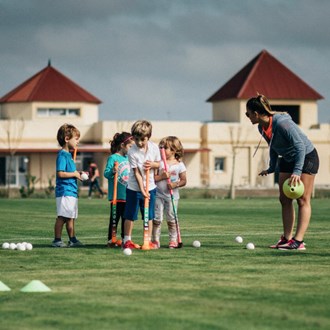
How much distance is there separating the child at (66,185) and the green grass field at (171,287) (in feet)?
1.08

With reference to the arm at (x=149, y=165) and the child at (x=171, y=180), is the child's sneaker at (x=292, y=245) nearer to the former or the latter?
the child at (x=171, y=180)

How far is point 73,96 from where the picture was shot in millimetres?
83812

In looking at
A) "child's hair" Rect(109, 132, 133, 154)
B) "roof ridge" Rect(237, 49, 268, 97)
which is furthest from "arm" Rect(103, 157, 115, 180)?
"roof ridge" Rect(237, 49, 268, 97)

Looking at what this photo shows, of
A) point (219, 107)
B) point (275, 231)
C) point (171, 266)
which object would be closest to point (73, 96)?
point (219, 107)

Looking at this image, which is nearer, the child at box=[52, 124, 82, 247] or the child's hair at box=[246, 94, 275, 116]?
the child's hair at box=[246, 94, 275, 116]

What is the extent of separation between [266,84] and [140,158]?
71.4 m

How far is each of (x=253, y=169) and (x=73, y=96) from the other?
15791 millimetres

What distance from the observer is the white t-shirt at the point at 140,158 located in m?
14.5

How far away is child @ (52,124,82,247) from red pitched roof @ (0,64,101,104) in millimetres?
67570

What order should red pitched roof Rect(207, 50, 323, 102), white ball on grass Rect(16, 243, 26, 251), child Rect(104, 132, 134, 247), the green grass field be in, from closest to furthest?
the green grass field → white ball on grass Rect(16, 243, 26, 251) → child Rect(104, 132, 134, 247) → red pitched roof Rect(207, 50, 323, 102)

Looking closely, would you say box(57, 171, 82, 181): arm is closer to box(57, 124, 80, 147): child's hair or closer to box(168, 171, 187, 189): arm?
box(57, 124, 80, 147): child's hair

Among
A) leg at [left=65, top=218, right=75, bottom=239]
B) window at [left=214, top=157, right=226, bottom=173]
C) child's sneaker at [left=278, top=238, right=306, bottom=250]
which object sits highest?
window at [left=214, top=157, right=226, bottom=173]

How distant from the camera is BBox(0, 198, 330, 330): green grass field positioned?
813 centimetres

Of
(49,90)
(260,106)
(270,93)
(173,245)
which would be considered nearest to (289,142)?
(260,106)
